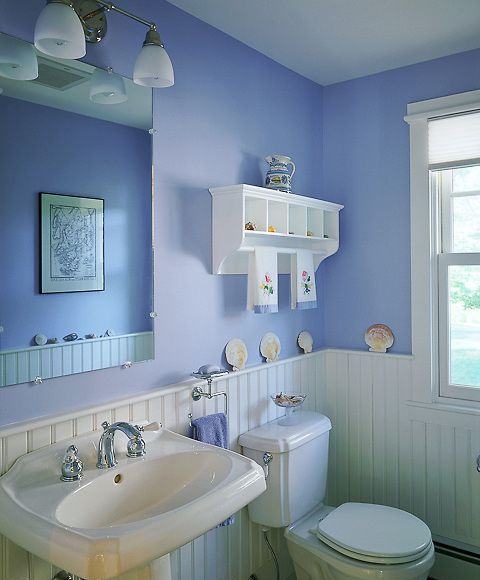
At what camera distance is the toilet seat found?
195 cm

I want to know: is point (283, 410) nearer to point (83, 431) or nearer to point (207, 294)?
point (207, 294)

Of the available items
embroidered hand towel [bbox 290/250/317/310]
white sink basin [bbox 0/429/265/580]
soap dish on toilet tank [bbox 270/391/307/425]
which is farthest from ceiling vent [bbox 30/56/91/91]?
soap dish on toilet tank [bbox 270/391/307/425]

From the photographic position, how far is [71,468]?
58.9 inches

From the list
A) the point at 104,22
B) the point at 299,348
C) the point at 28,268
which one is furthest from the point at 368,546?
the point at 104,22

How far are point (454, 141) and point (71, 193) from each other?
1.77 meters

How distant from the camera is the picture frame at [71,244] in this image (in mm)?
1584

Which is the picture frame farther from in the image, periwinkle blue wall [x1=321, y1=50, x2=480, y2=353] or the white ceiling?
periwinkle blue wall [x1=321, y1=50, x2=480, y2=353]

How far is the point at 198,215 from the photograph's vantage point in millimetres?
2107

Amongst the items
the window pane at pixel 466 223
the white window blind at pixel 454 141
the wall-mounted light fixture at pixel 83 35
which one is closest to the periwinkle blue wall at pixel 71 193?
the wall-mounted light fixture at pixel 83 35

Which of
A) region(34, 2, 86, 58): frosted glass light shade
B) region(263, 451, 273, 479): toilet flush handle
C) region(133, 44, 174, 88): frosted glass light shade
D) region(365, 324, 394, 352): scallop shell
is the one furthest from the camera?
region(365, 324, 394, 352): scallop shell

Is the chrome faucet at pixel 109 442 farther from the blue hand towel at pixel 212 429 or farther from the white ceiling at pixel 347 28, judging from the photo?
the white ceiling at pixel 347 28

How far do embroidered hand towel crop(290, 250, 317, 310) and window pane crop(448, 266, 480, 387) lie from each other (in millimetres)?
662

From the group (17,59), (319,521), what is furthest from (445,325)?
(17,59)

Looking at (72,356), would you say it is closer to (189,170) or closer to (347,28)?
(189,170)
